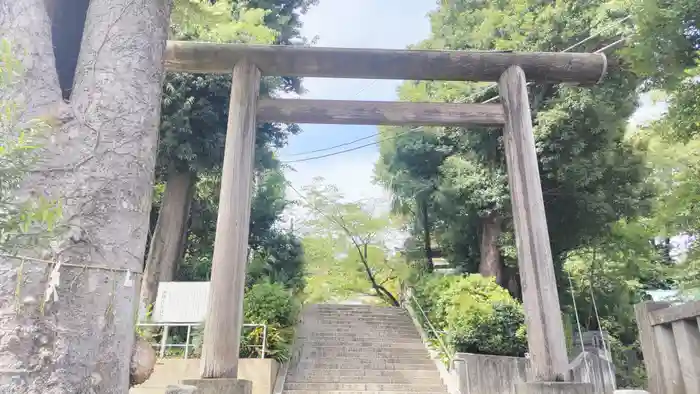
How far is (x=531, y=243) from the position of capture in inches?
173

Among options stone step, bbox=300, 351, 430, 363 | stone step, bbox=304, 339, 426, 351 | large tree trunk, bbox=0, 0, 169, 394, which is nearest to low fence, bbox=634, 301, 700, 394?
large tree trunk, bbox=0, 0, 169, 394

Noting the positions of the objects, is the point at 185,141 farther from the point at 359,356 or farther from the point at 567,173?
the point at 567,173

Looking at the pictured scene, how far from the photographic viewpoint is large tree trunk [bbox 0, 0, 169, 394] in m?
1.37

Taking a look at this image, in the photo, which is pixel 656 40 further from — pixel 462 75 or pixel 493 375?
pixel 493 375

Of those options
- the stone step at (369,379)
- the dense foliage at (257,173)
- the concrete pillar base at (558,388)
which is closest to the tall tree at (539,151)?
the dense foliage at (257,173)

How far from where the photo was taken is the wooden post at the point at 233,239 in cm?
384

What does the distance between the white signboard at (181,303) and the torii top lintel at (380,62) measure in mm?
4127

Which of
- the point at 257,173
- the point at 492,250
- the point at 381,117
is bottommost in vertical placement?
the point at 381,117

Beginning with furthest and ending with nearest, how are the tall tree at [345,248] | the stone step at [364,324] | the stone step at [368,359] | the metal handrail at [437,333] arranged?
1. the tall tree at [345,248]
2. the stone step at [364,324]
3. the stone step at [368,359]
4. the metal handrail at [437,333]

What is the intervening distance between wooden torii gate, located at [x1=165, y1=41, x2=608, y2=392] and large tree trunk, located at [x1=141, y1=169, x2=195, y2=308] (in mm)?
5529

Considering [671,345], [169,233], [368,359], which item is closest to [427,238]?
[368,359]

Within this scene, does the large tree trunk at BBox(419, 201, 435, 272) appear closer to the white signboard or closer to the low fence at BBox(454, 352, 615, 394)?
the low fence at BBox(454, 352, 615, 394)

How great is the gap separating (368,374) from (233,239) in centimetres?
517

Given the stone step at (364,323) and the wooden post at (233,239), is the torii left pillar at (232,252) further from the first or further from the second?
the stone step at (364,323)
